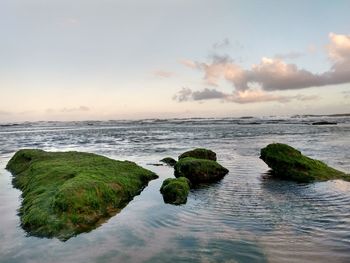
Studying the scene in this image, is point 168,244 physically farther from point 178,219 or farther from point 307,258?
point 307,258

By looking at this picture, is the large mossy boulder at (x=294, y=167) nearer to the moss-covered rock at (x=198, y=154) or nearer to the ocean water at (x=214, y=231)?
the ocean water at (x=214, y=231)

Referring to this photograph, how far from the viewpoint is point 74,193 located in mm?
13750

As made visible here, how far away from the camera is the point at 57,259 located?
32.1 ft

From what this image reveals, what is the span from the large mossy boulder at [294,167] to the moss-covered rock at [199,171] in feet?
10.6

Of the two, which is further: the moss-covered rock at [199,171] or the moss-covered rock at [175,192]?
the moss-covered rock at [199,171]

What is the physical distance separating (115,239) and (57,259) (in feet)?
6.45

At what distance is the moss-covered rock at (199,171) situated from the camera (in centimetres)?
2038

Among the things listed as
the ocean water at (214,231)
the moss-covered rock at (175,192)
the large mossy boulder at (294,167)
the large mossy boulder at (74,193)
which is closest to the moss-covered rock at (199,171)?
the large mossy boulder at (74,193)

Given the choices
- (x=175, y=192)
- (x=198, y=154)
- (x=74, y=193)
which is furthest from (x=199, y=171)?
(x=74, y=193)

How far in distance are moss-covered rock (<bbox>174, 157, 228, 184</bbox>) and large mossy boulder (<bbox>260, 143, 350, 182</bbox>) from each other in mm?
3233

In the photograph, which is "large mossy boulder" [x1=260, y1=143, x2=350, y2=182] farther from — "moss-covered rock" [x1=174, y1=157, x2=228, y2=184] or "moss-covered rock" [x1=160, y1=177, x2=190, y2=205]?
"moss-covered rock" [x1=160, y1=177, x2=190, y2=205]

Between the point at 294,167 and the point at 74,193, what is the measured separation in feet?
42.3

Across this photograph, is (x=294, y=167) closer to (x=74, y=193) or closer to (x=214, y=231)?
(x=214, y=231)

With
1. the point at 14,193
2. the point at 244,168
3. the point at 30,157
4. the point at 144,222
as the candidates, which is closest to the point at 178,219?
the point at 144,222
